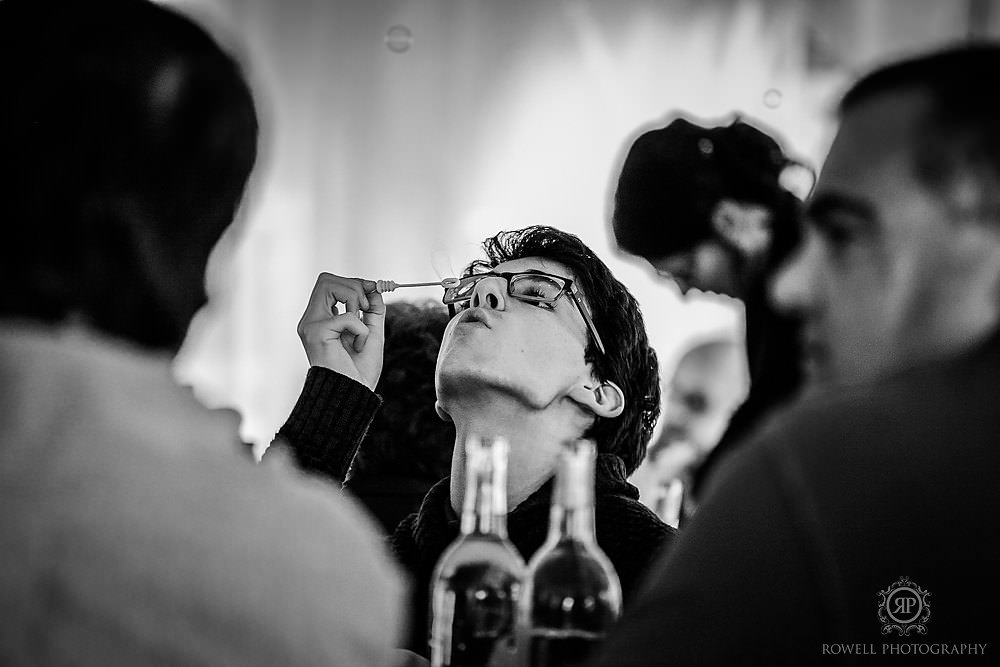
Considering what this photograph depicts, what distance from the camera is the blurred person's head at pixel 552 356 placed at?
145 centimetres

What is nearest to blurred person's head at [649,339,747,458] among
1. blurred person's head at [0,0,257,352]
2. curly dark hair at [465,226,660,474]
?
curly dark hair at [465,226,660,474]

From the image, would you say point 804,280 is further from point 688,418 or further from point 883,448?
point 688,418

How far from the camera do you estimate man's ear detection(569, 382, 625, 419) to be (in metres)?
1.52

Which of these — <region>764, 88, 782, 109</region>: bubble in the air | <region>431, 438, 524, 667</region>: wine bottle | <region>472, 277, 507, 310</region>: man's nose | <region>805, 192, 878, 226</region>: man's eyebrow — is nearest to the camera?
<region>805, 192, 878, 226</region>: man's eyebrow

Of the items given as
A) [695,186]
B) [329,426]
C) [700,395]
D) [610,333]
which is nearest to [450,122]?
[700,395]

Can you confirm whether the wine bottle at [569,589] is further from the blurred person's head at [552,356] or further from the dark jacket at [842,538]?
the blurred person's head at [552,356]

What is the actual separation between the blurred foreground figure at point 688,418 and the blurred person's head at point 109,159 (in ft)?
6.26

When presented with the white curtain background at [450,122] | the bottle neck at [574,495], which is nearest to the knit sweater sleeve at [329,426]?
the bottle neck at [574,495]

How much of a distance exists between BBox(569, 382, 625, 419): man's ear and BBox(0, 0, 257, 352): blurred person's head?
87 cm

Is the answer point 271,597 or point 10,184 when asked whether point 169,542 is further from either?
point 10,184

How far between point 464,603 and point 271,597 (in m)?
0.35

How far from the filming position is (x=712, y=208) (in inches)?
45.5

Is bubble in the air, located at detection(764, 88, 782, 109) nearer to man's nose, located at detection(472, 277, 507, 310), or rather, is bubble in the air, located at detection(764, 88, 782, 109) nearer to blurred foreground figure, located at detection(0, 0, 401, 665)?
man's nose, located at detection(472, 277, 507, 310)

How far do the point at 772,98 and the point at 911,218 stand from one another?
2402 mm
